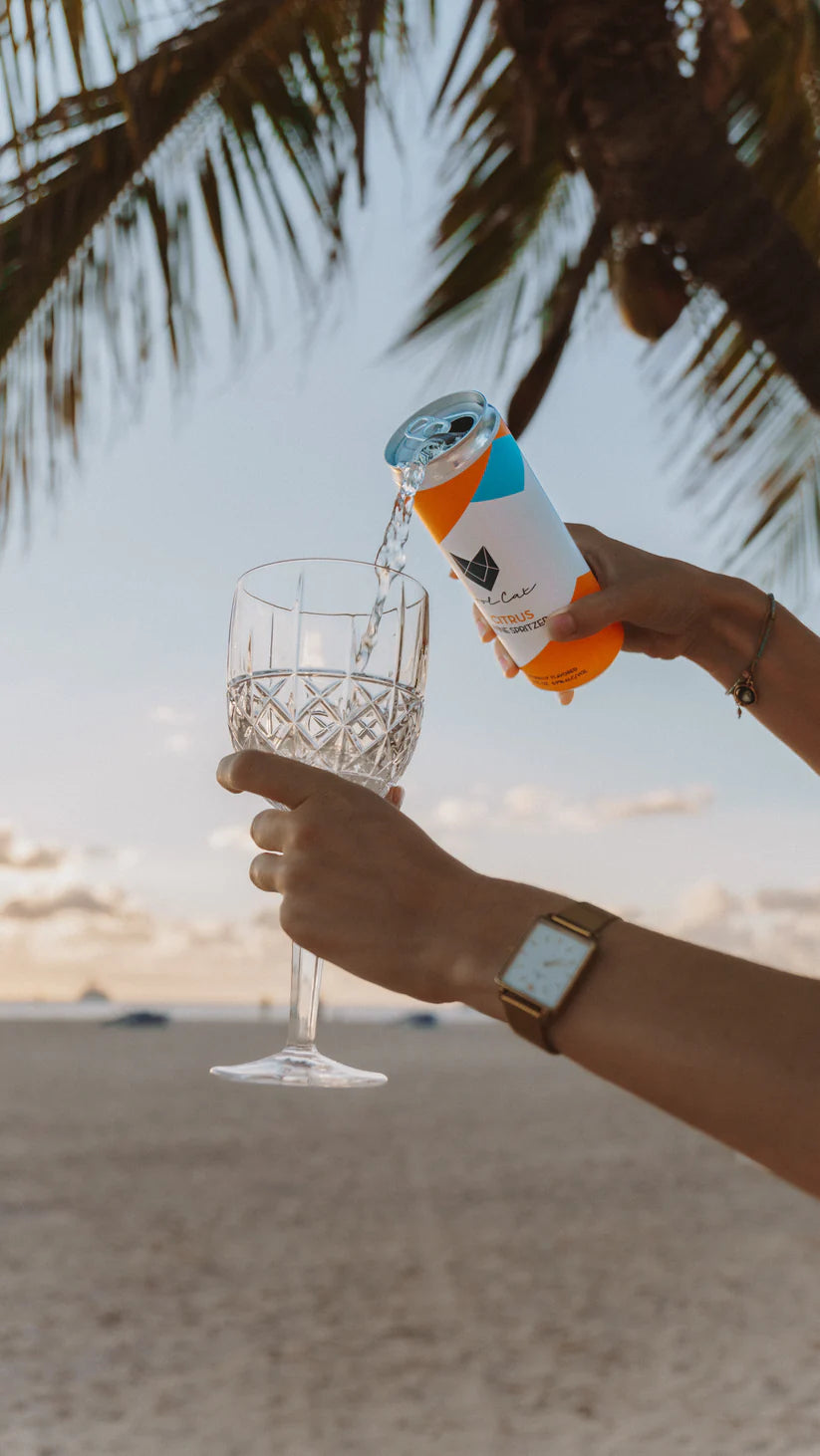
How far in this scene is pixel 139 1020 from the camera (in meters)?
41.2

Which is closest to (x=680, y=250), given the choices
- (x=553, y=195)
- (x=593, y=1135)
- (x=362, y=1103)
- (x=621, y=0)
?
(x=621, y=0)

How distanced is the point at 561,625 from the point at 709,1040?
1.97 ft

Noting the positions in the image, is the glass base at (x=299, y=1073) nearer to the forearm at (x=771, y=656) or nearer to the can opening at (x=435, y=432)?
the can opening at (x=435, y=432)

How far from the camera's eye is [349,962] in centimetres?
96

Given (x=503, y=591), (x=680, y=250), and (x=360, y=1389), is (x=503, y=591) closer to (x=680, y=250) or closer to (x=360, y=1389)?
(x=680, y=250)

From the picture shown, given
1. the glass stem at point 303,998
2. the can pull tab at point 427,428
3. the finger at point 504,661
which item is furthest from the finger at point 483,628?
the glass stem at point 303,998

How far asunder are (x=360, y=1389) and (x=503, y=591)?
25.8 ft

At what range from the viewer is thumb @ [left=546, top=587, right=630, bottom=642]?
1.36 meters

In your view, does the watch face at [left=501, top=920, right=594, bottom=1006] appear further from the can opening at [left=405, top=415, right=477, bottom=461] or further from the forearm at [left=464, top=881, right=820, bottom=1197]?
the can opening at [left=405, top=415, right=477, bottom=461]

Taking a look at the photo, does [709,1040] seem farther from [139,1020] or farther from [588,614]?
[139,1020]

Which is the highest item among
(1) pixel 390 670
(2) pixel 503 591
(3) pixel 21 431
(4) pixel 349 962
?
(3) pixel 21 431

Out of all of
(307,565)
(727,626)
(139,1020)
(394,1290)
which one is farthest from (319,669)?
(139,1020)

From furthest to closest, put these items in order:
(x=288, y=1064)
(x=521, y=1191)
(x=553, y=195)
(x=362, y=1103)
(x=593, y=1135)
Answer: (x=362, y=1103)
(x=593, y=1135)
(x=521, y=1191)
(x=553, y=195)
(x=288, y=1064)

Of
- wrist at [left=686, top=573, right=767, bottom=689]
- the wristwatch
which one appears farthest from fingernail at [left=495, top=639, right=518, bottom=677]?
the wristwatch
